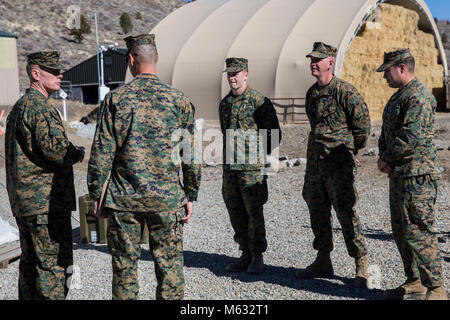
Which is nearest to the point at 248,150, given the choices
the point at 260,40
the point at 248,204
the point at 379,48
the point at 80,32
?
the point at 248,204

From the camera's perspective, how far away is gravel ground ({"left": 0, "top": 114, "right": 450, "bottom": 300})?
4.36 meters

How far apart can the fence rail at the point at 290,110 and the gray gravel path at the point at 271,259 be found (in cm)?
999

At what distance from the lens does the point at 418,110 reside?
142 inches

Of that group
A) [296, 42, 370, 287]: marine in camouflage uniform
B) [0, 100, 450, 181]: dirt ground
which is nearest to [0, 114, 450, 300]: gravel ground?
[296, 42, 370, 287]: marine in camouflage uniform

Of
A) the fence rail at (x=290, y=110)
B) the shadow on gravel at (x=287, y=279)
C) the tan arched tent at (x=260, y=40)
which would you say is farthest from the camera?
the fence rail at (x=290, y=110)

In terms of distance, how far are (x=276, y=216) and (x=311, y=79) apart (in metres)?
11.2

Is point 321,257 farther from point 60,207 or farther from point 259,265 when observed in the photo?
point 60,207

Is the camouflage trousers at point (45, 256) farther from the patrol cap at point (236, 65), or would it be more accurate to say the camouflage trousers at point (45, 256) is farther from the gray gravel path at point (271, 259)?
the patrol cap at point (236, 65)

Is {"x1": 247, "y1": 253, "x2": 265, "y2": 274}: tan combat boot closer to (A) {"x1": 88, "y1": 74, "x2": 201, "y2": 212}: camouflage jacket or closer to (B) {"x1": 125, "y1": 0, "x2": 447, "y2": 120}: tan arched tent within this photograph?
(A) {"x1": 88, "y1": 74, "x2": 201, "y2": 212}: camouflage jacket

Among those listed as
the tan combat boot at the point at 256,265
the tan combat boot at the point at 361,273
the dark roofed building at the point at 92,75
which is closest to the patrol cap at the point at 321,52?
the tan combat boot at the point at 361,273

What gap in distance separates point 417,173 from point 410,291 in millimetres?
1006

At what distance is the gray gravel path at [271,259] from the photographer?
14.3 feet

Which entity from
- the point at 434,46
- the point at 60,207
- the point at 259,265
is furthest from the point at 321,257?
the point at 434,46

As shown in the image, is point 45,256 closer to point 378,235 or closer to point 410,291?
point 410,291
